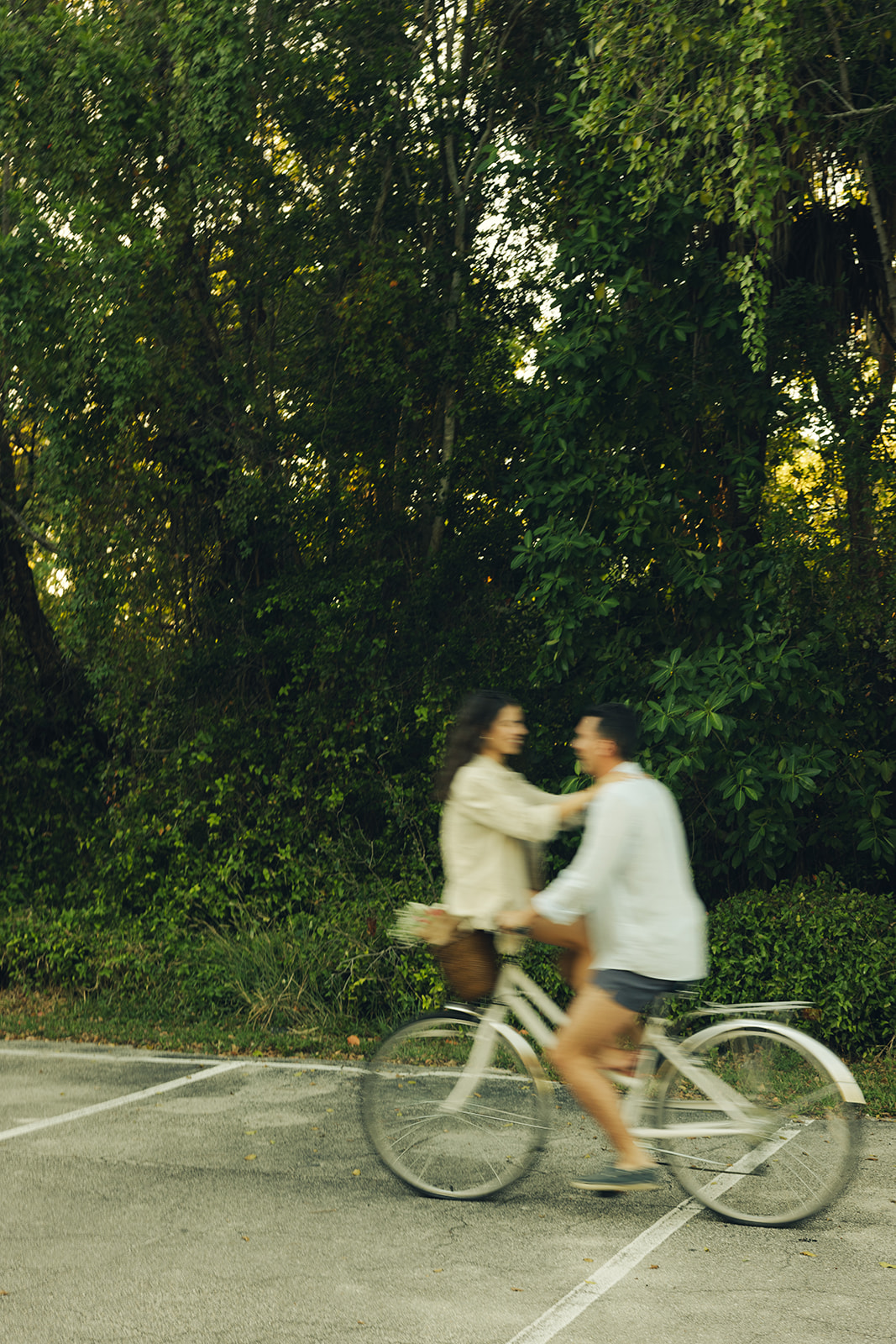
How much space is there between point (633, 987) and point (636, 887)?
36cm

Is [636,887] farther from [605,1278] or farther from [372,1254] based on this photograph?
[372,1254]

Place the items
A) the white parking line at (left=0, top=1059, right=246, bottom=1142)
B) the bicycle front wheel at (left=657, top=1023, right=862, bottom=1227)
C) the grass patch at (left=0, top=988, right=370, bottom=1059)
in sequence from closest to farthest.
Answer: the bicycle front wheel at (left=657, top=1023, right=862, bottom=1227)
the white parking line at (left=0, top=1059, right=246, bottom=1142)
the grass patch at (left=0, top=988, right=370, bottom=1059)

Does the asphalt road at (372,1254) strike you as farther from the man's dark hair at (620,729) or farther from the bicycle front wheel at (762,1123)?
the man's dark hair at (620,729)

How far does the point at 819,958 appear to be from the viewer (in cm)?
781

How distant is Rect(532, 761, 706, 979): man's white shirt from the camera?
441 centimetres

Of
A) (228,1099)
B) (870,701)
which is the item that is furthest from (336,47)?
(228,1099)

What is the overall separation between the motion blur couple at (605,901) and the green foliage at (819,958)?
3243 mm

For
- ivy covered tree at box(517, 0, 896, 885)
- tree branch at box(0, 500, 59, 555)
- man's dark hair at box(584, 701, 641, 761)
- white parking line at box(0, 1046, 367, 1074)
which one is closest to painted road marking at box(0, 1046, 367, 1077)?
white parking line at box(0, 1046, 367, 1074)

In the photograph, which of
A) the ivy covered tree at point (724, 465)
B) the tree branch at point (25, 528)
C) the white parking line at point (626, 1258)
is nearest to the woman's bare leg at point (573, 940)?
the white parking line at point (626, 1258)

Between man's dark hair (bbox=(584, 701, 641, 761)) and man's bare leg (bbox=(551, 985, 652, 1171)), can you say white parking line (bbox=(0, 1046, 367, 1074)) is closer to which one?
man's bare leg (bbox=(551, 985, 652, 1171))

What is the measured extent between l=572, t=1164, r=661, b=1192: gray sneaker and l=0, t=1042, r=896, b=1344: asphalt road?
0.64 ft

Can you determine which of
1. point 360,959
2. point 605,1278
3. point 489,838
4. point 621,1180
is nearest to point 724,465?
point 360,959

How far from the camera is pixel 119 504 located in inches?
438

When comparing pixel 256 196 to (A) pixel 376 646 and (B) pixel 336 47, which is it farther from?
(A) pixel 376 646
